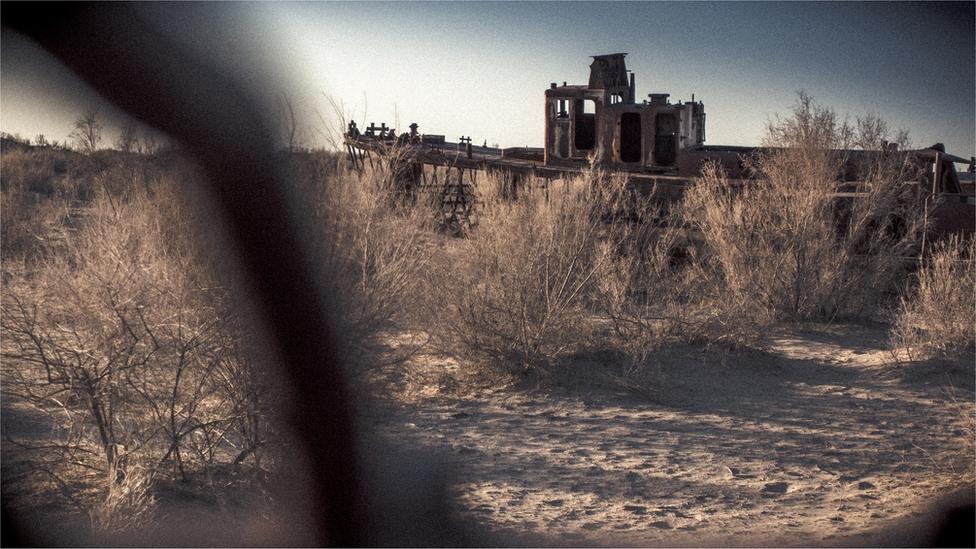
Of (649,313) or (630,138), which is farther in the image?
(630,138)

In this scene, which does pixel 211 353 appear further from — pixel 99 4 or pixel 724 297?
pixel 724 297

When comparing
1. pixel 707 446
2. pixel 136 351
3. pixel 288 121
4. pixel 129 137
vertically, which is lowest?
pixel 707 446

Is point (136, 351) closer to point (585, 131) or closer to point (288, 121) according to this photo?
point (288, 121)

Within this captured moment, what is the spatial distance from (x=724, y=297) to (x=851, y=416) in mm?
4370

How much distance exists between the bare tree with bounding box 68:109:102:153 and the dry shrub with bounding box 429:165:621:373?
393 centimetres

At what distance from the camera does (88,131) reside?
7.47 m

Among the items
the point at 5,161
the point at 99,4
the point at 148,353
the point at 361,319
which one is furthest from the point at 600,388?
the point at 5,161

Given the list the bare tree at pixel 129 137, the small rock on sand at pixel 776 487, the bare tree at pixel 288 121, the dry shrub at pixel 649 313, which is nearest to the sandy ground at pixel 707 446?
the small rock on sand at pixel 776 487

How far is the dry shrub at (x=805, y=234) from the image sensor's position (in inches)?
561

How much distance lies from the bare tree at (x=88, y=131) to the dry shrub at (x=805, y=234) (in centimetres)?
876

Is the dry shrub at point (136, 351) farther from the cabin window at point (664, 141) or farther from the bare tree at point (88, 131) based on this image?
the cabin window at point (664, 141)

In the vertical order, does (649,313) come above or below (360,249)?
below

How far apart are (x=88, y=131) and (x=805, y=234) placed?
10.3m

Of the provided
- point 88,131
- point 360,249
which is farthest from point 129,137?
point 360,249
